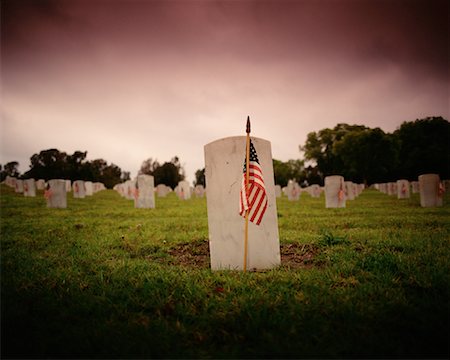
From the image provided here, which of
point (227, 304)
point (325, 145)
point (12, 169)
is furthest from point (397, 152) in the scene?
point (12, 169)

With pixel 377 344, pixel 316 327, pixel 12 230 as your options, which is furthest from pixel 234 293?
pixel 12 230

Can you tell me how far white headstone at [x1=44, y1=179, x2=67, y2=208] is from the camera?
40.5 ft

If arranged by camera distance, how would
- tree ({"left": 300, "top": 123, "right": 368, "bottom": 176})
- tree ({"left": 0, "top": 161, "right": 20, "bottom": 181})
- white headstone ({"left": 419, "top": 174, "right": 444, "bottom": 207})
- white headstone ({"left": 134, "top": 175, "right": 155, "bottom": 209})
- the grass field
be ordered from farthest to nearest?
tree ({"left": 0, "top": 161, "right": 20, "bottom": 181}) → tree ({"left": 300, "top": 123, "right": 368, "bottom": 176}) → white headstone ({"left": 134, "top": 175, "right": 155, "bottom": 209}) → white headstone ({"left": 419, "top": 174, "right": 444, "bottom": 207}) → the grass field

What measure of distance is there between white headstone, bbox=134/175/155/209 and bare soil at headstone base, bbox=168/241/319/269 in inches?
344

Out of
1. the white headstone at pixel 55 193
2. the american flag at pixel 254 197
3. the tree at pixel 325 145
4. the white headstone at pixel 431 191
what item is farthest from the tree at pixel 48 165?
the american flag at pixel 254 197

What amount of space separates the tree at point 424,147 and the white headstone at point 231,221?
48682mm

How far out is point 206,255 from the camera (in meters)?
4.58

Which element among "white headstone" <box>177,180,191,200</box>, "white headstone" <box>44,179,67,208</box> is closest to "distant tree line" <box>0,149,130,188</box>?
"white headstone" <box>177,180,191,200</box>

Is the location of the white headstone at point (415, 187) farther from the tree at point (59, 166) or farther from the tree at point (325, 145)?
the tree at point (59, 166)

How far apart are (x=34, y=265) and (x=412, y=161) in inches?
2083

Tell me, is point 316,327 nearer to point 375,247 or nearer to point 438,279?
point 438,279

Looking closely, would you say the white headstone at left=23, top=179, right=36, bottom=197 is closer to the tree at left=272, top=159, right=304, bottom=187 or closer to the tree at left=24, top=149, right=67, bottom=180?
the tree at left=24, top=149, right=67, bottom=180

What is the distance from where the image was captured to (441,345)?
193 cm

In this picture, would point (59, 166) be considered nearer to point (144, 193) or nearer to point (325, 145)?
point (144, 193)
